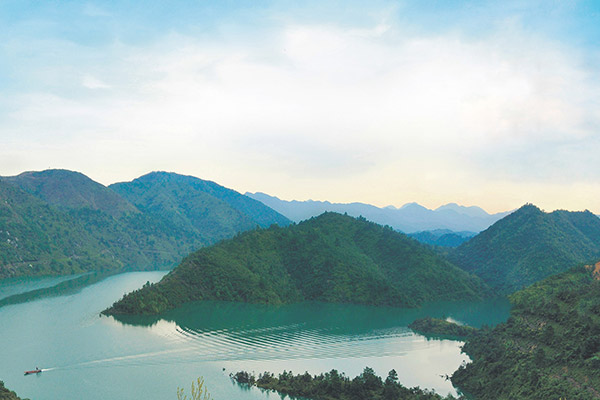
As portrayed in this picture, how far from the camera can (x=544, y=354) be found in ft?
117

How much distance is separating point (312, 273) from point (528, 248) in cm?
5822

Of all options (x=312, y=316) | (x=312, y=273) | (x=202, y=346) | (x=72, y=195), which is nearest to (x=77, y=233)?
(x=72, y=195)

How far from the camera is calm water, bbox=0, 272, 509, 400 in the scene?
136 feet

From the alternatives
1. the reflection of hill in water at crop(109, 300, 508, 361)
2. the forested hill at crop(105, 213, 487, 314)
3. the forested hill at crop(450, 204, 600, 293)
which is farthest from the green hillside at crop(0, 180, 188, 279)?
the forested hill at crop(450, 204, 600, 293)

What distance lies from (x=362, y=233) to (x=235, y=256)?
33230mm

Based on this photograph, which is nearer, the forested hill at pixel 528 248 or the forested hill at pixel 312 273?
the forested hill at pixel 312 273

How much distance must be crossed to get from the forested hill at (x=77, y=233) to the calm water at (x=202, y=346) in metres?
40.8

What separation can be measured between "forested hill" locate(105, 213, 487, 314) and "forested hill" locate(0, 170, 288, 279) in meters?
52.7

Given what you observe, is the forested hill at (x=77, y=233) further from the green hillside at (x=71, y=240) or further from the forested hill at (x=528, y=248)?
the forested hill at (x=528, y=248)

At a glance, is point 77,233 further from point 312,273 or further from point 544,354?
point 544,354

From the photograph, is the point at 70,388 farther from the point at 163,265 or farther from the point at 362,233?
the point at 163,265

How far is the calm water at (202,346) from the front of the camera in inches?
1638

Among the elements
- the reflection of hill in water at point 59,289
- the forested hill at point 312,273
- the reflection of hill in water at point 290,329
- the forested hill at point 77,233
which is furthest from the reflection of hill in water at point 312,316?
the forested hill at point 77,233

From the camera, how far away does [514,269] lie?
110 meters
